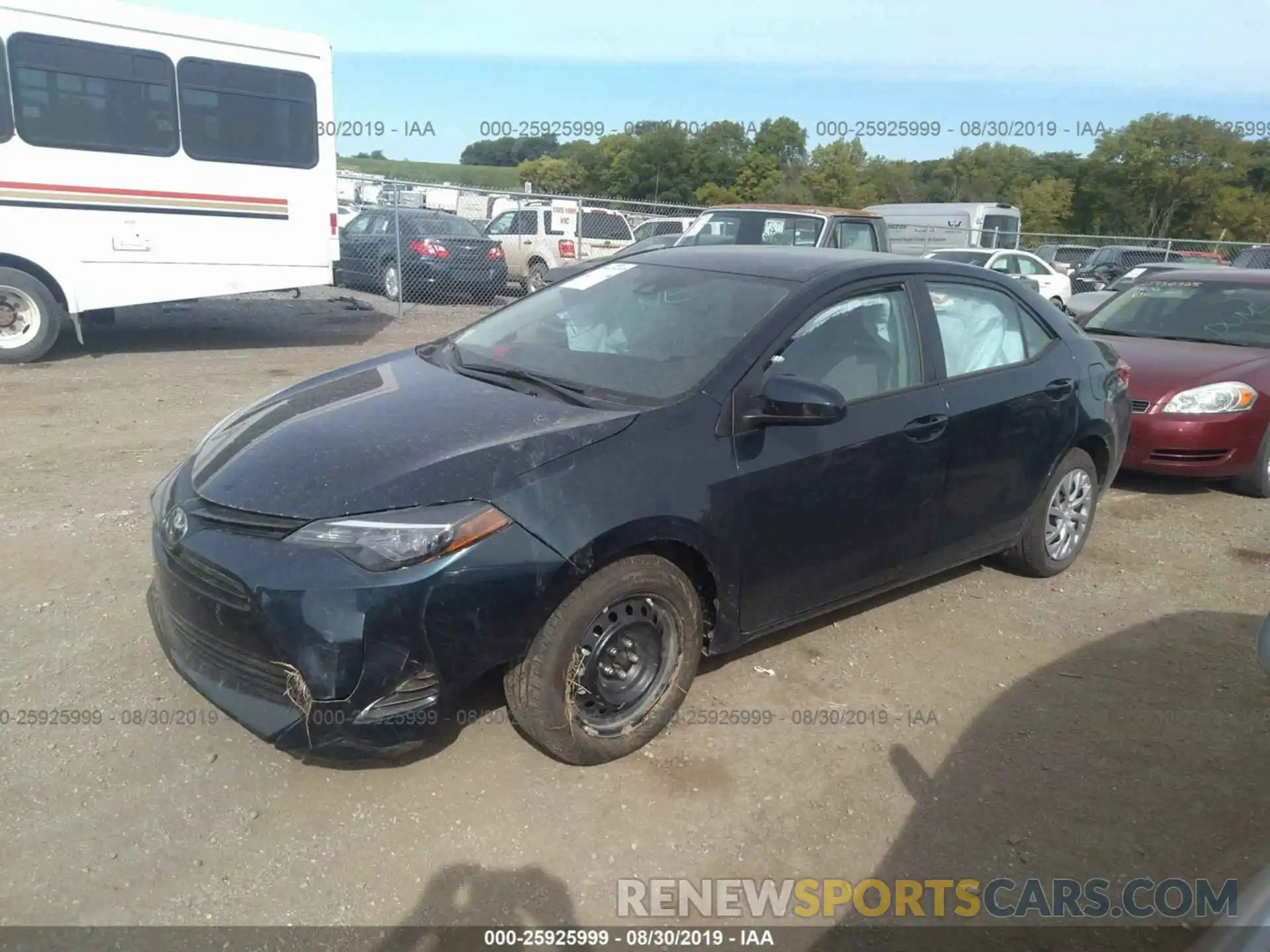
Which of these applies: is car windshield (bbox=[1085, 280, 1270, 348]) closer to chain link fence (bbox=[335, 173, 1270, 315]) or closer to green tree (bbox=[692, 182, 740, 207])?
chain link fence (bbox=[335, 173, 1270, 315])

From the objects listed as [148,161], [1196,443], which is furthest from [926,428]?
[148,161]

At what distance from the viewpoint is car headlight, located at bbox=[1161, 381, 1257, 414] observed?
6422 mm

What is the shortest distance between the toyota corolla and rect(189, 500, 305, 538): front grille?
12 mm

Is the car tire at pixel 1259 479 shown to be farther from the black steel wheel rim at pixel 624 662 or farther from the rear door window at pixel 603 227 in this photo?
the rear door window at pixel 603 227

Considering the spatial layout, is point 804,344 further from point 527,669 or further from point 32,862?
point 32,862

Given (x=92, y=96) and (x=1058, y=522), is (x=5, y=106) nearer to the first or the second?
(x=92, y=96)

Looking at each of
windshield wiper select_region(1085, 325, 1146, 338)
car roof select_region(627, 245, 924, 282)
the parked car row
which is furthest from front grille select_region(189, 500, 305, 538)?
the parked car row

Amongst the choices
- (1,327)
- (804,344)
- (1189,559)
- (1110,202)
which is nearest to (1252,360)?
(1189,559)

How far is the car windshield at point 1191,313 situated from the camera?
7184 mm

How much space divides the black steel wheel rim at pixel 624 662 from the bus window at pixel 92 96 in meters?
9.03

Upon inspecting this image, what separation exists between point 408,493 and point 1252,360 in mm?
6261

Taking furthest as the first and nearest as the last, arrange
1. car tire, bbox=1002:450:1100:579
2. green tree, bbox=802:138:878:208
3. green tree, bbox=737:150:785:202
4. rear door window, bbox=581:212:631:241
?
1. green tree, bbox=802:138:878:208
2. green tree, bbox=737:150:785:202
3. rear door window, bbox=581:212:631:241
4. car tire, bbox=1002:450:1100:579

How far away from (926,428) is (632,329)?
4.19 feet

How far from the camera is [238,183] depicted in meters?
10.5
